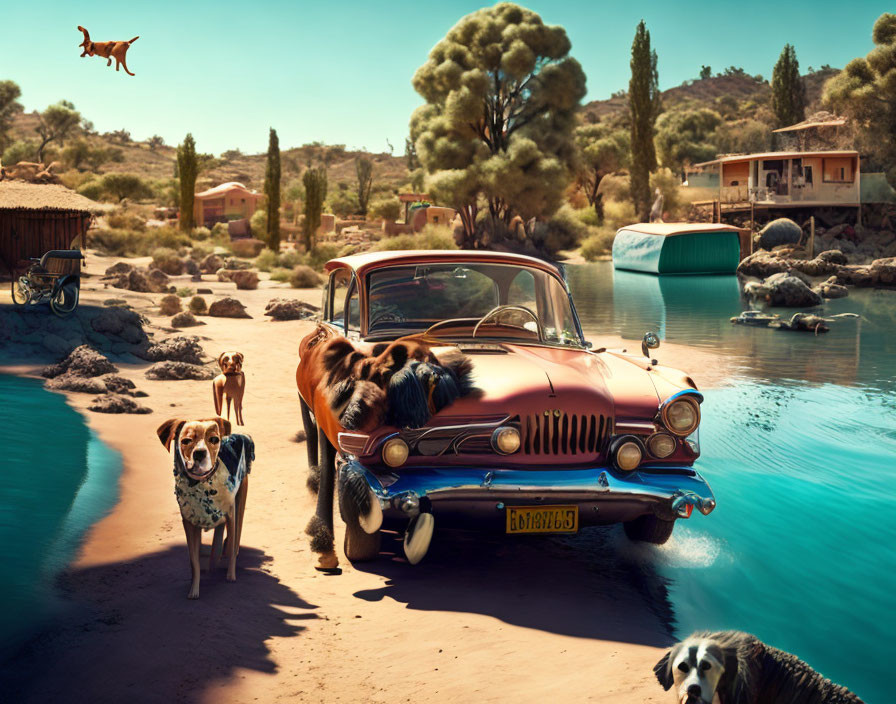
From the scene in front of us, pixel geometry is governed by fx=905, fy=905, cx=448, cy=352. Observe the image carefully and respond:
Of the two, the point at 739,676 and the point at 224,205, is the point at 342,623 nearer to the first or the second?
the point at 739,676

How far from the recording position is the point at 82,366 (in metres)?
12.5

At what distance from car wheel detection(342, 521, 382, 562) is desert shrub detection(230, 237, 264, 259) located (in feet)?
124

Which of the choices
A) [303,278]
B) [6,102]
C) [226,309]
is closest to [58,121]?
[6,102]

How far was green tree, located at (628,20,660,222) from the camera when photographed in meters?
52.4

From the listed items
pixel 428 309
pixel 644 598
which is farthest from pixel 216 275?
pixel 644 598

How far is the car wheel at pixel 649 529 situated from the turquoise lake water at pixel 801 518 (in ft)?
0.43

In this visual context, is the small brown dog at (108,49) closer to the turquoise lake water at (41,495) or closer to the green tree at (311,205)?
the turquoise lake water at (41,495)

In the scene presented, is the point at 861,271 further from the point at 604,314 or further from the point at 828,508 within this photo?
the point at 828,508

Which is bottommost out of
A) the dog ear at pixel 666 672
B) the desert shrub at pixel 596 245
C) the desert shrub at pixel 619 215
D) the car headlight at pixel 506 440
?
the dog ear at pixel 666 672

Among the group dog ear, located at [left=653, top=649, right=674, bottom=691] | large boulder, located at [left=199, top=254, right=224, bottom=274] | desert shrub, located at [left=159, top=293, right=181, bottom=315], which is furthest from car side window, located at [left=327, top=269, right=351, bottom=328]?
large boulder, located at [left=199, top=254, right=224, bottom=274]

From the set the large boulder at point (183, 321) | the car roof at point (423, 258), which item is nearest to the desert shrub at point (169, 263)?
the large boulder at point (183, 321)

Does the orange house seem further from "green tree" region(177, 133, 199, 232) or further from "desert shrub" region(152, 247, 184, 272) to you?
"desert shrub" region(152, 247, 184, 272)

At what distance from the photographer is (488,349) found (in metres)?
6.08

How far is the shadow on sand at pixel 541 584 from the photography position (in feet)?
15.8
